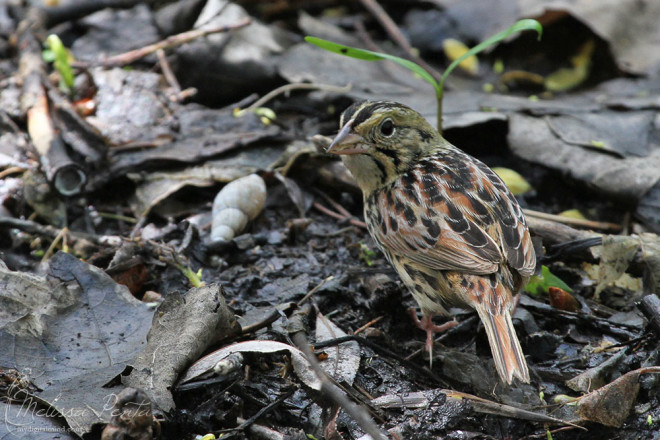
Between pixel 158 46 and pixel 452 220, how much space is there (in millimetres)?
3337

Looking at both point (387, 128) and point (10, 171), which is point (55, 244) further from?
point (387, 128)

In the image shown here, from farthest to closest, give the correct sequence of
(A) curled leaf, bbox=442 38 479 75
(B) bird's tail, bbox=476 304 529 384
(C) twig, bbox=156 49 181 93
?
(A) curled leaf, bbox=442 38 479 75, (C) twig, bbox=156 49 181 93, (B) bird's tail, bbox=476 304 529 384

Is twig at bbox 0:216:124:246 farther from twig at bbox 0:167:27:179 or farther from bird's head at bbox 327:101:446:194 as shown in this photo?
bird's head at bbox 327:101:446:194

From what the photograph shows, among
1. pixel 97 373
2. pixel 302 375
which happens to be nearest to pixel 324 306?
pixel 302 375

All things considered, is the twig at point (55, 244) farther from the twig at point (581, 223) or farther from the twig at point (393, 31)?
the twig at point (393, 31)

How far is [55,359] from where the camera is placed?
333 centimetres

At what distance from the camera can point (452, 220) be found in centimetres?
384

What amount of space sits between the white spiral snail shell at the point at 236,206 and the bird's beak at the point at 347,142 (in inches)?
37.7

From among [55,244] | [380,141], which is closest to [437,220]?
[380,141]

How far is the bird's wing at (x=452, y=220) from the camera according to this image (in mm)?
3703

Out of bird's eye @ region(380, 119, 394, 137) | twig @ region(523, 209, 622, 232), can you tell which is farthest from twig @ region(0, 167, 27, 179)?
twig @ region(523, 209, 622, 232)

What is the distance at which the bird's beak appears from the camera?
3.92 metres

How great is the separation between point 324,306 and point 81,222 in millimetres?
1815

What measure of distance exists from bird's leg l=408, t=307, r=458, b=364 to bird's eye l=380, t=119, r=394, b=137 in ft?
3.37
